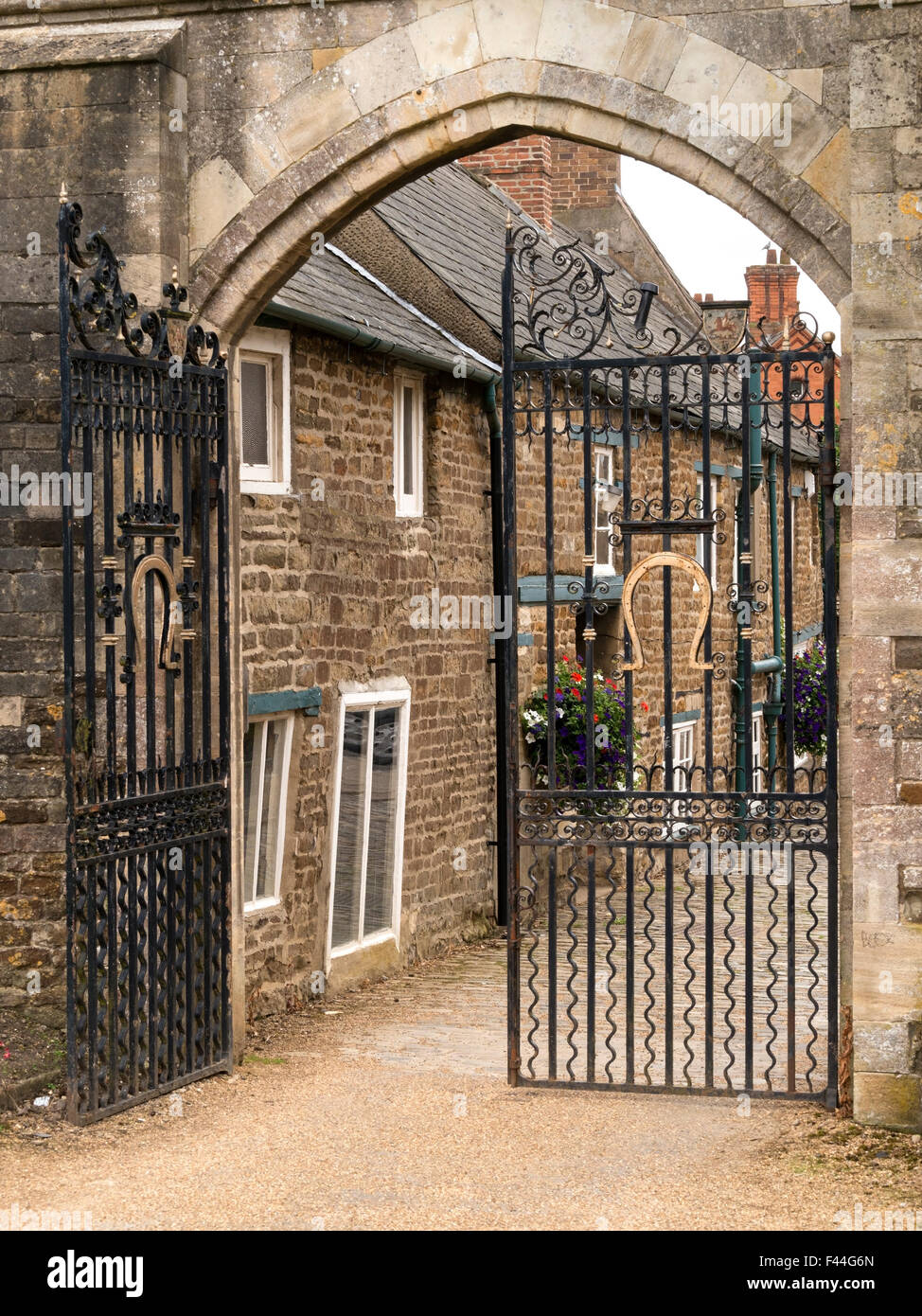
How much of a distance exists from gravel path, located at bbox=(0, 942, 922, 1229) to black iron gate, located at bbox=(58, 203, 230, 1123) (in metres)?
0.38

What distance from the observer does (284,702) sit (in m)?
9.65

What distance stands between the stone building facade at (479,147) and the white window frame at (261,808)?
5.89 ft

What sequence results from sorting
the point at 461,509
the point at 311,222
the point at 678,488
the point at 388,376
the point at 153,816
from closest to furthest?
the point at 153,816 → the point at 311,222 → the point at 388,376 → the point at 461,509 → the point at 678,488

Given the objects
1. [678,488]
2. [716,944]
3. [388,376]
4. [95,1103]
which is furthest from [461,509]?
[95,1103]

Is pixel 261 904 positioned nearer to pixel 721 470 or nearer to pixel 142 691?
pixel 142 691

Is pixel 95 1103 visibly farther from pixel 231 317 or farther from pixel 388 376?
pixel 388 376

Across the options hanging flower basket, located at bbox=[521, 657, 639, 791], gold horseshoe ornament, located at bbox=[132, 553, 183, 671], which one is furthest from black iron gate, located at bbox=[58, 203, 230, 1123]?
hanging flower basket, located at bbox=[521, 657, 639, 791]

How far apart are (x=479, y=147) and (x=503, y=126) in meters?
0.33

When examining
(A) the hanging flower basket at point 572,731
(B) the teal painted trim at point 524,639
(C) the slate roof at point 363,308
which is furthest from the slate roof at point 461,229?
(A) the hanging flower basket at point 572,731

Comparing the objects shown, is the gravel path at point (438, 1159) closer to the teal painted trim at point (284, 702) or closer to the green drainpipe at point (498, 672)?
the teal painted trim at point (284, 702)

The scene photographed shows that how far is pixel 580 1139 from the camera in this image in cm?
650

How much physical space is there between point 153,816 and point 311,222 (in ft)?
8.57

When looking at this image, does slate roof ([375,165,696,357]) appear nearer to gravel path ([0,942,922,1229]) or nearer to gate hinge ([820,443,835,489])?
gate hinge ([820,443,835,489])

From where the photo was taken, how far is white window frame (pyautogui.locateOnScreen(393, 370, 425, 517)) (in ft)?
37.2
